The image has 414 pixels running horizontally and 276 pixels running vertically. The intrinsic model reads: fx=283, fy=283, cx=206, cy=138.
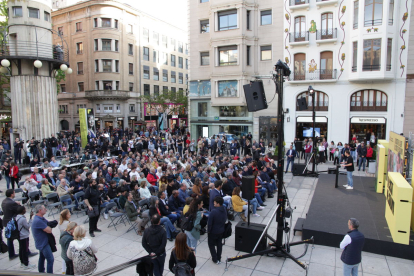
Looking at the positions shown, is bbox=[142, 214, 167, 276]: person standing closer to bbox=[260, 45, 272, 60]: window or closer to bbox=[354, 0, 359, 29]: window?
bbox=[354, 0, 359, 29]: window

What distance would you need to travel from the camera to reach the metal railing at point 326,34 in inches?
965

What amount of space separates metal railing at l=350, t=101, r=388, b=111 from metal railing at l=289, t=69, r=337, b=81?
306 cm

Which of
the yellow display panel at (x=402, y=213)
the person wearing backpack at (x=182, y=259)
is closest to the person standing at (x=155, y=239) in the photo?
the person wearing backpack at (x=182, y=259)

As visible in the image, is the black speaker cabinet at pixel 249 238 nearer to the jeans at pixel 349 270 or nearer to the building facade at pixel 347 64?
the jeans at pixel 349 270

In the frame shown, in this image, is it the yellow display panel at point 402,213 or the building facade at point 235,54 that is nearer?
the yellow display panel at point 402,213

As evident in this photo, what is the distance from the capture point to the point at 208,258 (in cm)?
759

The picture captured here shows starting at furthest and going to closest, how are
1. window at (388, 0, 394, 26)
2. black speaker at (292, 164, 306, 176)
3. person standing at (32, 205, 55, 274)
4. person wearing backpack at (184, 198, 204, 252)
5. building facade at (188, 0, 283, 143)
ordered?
building facade at (188, 0, 283, 143), window at (388, 0, 394, 26), black speaker at (292, 164, 306, 176), person wearing backpack at (184, 198, 204, 252), person standing at (32, 205, 55, 274)

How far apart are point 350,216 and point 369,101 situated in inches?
706

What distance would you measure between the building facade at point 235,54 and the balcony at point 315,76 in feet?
8.21

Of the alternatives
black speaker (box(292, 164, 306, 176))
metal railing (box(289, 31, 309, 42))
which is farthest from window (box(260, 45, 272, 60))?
black speaker (box(292, 164, 306, 176))

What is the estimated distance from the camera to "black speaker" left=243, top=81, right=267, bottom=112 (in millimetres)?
7188

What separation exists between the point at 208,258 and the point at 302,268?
7.86 ft

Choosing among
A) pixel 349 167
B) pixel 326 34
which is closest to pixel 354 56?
pixel 326 34

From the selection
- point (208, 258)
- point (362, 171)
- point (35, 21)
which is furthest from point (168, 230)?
point (35, 21)
